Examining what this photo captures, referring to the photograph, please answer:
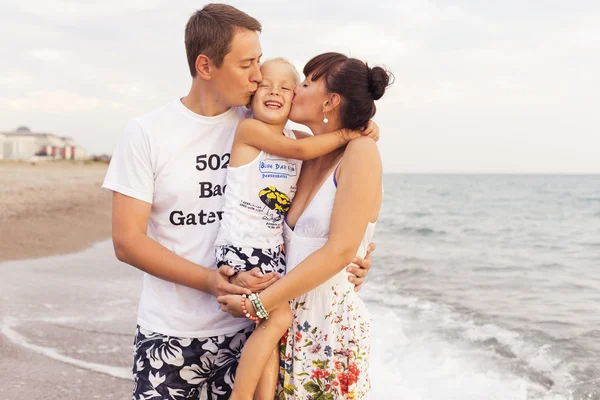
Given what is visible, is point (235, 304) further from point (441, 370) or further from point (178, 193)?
point (441, 370)

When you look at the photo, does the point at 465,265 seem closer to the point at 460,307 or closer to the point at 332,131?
the point at 460,307

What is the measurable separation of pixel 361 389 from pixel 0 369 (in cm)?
373

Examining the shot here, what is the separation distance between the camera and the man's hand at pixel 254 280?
2.33m

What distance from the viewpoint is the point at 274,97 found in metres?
2.57

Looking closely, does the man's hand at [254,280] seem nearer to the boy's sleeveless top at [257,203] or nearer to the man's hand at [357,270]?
the boy's sleeveless top at [257,203]

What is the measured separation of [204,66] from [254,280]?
0.89 metres

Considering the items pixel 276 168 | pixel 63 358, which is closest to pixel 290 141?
pixel 276 168

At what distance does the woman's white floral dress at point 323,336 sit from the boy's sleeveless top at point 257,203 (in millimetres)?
115

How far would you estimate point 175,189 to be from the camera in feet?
7.94

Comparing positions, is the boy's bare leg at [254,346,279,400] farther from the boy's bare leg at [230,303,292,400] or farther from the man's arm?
the man's arm

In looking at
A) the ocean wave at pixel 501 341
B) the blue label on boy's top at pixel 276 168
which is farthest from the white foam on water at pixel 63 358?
the ocean wave at pixel 501 341

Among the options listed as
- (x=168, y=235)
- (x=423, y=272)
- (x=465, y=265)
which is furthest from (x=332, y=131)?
(x=465, y=265)

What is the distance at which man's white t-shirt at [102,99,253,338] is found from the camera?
2.39 metres

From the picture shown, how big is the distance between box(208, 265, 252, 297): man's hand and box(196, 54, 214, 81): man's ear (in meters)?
0.78
